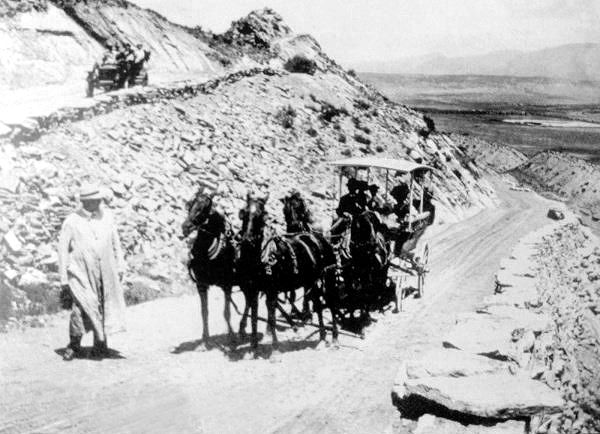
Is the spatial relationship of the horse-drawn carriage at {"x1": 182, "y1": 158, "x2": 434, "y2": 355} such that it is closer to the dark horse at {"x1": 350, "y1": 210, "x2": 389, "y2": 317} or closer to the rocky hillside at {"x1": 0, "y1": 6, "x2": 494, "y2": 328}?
the dark horse at {"x1": 350, "y1": 210, "x2": 389, "y2": 317}

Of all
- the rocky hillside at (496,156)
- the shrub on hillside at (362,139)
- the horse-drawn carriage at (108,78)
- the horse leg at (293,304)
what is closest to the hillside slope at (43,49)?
the horse-drawn carriage at (108,78)

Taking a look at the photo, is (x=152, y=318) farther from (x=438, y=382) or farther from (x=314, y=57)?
(x=314, y=57)

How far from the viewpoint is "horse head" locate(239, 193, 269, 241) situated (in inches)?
328

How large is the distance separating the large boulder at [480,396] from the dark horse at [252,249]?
2709 millimetres

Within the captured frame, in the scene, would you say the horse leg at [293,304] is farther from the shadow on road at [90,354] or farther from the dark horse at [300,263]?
the shadow on road at [90,354]

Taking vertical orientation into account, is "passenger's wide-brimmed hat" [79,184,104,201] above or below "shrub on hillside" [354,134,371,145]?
below

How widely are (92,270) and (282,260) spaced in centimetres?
276

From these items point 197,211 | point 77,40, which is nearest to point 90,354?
point 197,211

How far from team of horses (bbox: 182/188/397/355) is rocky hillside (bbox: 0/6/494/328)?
11.3ft

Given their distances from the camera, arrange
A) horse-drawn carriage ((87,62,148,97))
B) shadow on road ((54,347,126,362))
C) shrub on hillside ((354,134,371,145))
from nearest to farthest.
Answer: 1. shadow on road ((54,347,126,362))
2. horse-drawn carriage ((87,62,148,97))
3. shrub on hillside ((354,134,371,145))

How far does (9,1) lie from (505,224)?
21592 mm

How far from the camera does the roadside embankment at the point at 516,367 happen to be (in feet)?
19.5

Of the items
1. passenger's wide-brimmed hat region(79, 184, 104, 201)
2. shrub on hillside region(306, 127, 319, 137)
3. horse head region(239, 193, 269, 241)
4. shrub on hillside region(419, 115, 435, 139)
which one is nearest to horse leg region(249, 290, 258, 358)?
horse head region(239, 193, 269, 241)

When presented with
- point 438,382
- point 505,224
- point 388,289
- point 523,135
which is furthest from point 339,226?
point 523,135
